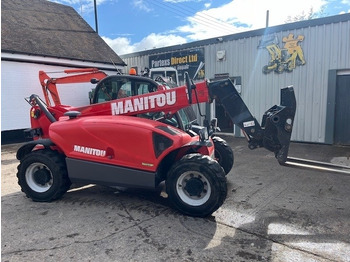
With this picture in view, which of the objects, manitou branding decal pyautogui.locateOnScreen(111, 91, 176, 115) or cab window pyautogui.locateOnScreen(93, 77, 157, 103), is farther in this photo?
cab window pyautogui.locateOnScreen(93, 77, 157, 103)

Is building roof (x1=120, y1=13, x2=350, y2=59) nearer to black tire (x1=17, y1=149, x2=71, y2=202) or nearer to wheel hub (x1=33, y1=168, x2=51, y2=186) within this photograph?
black tire (x1=17, y1=149, x2=71, y2=202)

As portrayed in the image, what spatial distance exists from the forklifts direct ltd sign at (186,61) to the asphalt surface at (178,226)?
27.8ft

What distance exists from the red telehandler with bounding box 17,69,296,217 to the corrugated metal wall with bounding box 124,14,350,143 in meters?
6.55

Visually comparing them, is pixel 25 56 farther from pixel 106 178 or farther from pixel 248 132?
pixel 248 132

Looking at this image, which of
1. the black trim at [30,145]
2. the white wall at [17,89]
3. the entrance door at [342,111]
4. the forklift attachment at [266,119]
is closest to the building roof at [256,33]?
the entrance door at [342,111]

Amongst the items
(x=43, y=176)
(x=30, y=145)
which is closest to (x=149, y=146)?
(x=43, y=176)

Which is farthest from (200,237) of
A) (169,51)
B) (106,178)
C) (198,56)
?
(169,51)

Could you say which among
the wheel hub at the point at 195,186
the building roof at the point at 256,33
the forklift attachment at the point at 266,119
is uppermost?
the building roof at the point at 256,33

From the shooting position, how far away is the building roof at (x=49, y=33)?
1254 cm

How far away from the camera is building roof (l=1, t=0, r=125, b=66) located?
12.5 m

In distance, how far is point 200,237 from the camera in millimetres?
3625

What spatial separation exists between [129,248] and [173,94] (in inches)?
96.5

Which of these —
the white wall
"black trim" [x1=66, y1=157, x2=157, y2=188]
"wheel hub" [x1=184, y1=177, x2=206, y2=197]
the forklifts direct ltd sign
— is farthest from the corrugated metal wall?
the white wall

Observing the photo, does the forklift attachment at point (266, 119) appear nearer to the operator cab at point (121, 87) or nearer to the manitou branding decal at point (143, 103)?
the manitou branding decal at point (143, 103)
